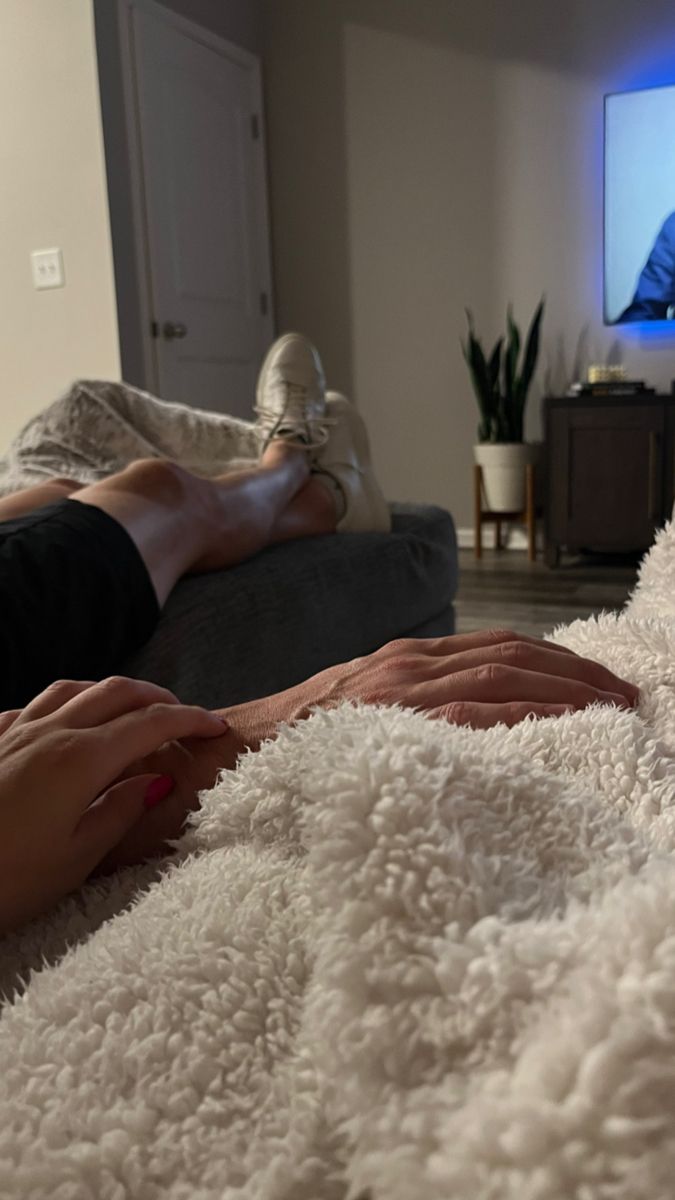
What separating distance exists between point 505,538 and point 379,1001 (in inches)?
161

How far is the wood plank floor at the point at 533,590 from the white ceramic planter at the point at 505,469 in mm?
254

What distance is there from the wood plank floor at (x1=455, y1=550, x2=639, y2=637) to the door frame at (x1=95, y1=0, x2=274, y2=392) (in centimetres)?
150

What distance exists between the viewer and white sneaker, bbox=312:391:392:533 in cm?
182

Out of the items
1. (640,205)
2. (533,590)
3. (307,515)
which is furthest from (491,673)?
(640,205)

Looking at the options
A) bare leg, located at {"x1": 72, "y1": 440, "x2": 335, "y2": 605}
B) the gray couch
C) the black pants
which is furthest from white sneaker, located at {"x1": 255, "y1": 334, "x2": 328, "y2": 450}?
the black pants

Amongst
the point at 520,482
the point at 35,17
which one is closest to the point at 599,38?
the point at 520,482

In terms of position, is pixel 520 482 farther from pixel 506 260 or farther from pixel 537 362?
pixel 506 260

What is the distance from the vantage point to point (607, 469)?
3672 millimetres

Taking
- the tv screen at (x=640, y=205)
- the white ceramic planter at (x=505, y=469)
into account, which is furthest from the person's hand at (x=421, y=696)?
the tv screen at (x=640, y=205)

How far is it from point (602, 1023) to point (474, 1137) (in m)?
0.04

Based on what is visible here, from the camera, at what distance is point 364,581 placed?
1.56 m

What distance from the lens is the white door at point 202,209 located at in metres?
3.57

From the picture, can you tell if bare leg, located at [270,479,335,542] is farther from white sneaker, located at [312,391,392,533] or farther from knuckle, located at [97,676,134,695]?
knuckle, located at [97,676,134,695]

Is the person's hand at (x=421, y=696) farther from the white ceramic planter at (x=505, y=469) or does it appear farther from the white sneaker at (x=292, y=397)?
the white ceramic planter at (x=505, y=469)
